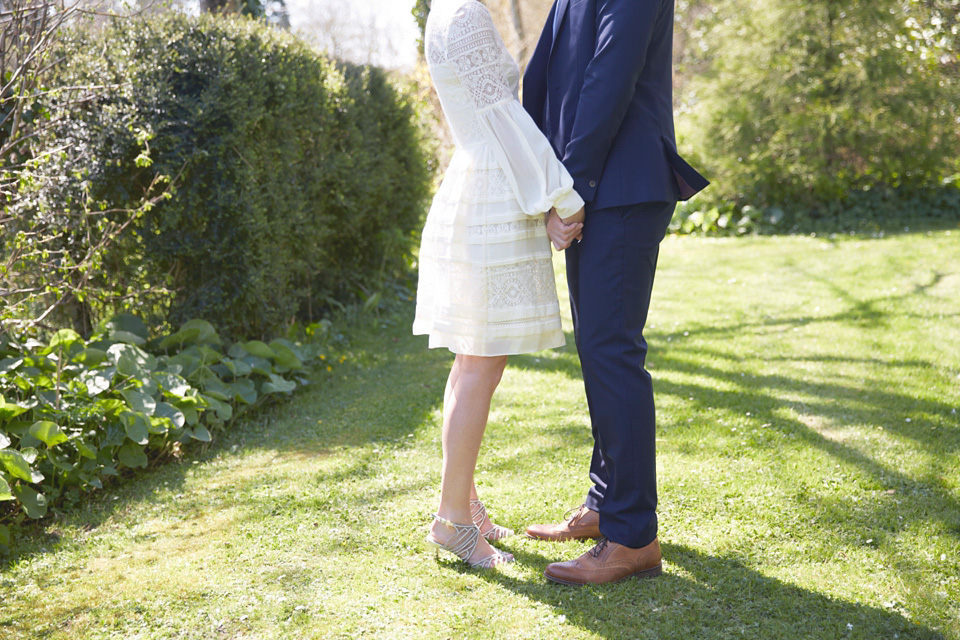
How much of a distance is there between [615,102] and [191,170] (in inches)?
99.7

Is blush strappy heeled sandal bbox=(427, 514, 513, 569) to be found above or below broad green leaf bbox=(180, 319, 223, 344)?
below

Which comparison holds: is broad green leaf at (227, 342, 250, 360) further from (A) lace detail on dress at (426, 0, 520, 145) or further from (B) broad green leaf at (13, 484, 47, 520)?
(A) lace detail on dress at (426, 0, 520, 145)

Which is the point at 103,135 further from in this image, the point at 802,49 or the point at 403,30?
the point at 403,30

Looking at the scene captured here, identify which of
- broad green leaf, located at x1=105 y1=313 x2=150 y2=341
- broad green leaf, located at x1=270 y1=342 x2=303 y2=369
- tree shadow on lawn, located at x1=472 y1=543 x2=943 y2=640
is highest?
broad green leaf, located at x1=105 y1=313 x2=150 y2=341

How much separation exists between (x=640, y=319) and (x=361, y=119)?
374 centimetres

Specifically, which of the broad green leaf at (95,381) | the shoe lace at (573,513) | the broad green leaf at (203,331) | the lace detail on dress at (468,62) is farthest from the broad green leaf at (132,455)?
the lace detail on dress at (468,62)

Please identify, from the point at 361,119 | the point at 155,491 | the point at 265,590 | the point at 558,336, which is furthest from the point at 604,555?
the point at 361,119

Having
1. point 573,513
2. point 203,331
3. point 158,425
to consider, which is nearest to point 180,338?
point 203,331

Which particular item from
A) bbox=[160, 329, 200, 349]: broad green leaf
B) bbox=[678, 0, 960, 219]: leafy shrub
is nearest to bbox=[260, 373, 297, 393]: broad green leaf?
bbox=[160, 329, 200, 349]: broad green leaf

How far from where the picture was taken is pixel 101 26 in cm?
380

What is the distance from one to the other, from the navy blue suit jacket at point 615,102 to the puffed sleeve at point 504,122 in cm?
6

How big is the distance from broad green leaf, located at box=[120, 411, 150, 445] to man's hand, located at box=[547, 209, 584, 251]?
67.3 inches

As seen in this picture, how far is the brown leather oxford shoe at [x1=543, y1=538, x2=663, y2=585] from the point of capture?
2070 mm

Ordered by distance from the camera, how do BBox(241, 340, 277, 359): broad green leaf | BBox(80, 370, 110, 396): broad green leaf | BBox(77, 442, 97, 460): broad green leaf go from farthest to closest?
1. BBox(241, 340, 277, 359): broad green leaf
2. BBox(80, 370, 110, 396): broad green leaf
3. BBox(77, 442, 97, 460): broad green leaf
